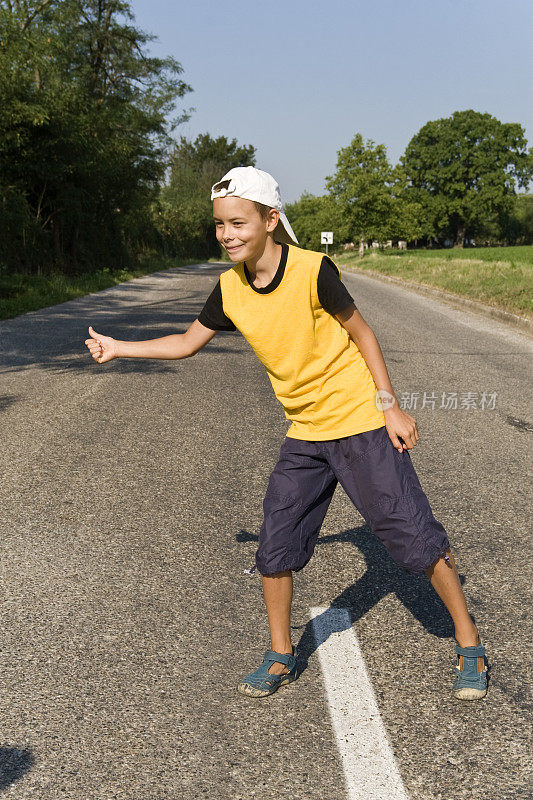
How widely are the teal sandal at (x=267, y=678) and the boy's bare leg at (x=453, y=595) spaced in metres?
0.56

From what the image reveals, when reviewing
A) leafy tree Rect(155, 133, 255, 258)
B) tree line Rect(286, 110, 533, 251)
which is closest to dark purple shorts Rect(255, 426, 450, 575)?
leafy tree Rect(155, 133, 255, 258)

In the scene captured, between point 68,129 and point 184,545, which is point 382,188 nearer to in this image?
point 68,129

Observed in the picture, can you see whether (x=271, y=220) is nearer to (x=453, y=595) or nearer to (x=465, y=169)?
(x=453, y=595)

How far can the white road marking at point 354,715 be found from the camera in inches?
80.3

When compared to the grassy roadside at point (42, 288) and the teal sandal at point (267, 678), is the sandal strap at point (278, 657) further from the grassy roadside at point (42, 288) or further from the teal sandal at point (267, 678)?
the grassy roadside at point (42, 288)

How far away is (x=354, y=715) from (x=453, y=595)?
1.65 ft

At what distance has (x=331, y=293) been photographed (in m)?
2.34

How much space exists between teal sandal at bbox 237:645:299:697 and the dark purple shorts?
12.0 inches

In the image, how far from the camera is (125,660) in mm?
2684

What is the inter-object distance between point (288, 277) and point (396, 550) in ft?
3.14

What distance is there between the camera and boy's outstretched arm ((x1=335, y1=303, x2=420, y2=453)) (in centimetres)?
240

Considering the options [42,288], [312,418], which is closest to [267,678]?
[312,418]

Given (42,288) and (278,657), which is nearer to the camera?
(278,657)

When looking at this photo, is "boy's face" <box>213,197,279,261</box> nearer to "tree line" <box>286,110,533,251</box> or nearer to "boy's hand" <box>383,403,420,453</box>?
"boy's hand" <box>383,403,420,453</box>
